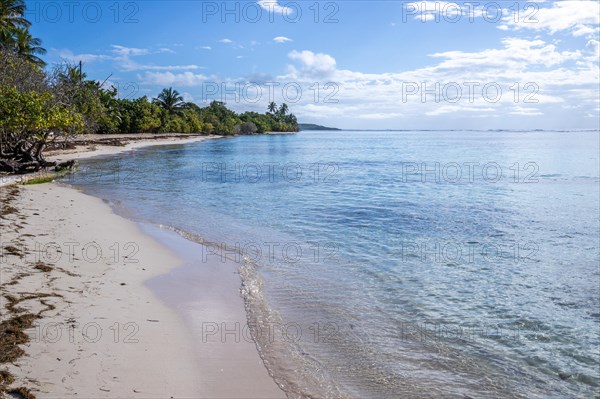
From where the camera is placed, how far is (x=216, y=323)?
6426 mm

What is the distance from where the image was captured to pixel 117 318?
6055mm

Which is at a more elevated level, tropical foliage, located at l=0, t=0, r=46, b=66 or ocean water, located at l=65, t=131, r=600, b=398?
tropical foliage, located at l=0, t=0, r=46, b=66

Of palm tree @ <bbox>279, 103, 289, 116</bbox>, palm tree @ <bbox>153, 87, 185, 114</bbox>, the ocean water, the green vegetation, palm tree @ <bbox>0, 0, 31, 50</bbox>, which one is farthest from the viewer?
palm tree @ <bbox>279, 103, 289, 116</bbox>

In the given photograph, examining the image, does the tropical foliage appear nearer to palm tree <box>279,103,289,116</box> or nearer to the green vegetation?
the green vegetation

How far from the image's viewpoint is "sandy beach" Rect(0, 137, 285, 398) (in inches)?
179

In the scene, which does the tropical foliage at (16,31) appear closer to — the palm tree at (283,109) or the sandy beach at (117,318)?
the sandy beach at (117,318)

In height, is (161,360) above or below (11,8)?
below

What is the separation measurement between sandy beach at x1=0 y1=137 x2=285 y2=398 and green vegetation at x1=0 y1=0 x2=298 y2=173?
35.1 feet

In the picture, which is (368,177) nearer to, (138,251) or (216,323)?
(138,251)

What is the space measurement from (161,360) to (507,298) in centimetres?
614

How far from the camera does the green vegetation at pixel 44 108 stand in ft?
63.6

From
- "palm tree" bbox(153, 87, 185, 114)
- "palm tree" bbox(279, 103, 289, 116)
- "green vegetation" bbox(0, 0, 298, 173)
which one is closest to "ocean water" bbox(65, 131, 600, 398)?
"green vegetation" bbox(0, 0, 298, 173)

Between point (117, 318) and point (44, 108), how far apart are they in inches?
698

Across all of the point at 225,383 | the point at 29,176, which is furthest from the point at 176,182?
the point at 225,383
